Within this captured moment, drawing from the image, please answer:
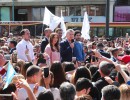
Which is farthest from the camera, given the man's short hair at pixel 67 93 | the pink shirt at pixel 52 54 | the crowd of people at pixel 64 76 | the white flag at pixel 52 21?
the white flag at pixel 52 21

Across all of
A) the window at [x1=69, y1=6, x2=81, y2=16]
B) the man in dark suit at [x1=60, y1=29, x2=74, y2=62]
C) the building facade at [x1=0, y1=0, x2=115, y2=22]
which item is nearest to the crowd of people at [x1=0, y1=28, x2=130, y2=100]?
the man in dark suit at [x1=60, y1=29, x2=74, y2=62]

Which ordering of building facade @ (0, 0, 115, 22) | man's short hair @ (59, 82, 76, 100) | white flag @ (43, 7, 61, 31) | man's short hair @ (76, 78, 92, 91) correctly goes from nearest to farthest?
man's short hair @ (59, 82, 76, 100) → man's short hair @ (76, 78, 92, 91) → white flag @ (43, 7, 61, 31) → building facade @ (0, 0, 115, 22)

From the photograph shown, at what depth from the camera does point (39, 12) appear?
2137 inches

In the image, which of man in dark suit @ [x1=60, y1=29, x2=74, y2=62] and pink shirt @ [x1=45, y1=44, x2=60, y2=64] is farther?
man in dark suit @ [x1=60, y1=29, x2=74, y2=62]

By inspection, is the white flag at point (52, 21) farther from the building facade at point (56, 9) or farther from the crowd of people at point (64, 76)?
the building facade at point (56, 9)

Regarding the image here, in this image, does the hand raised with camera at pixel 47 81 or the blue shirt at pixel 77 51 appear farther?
the blue shirt at pixel 77 51

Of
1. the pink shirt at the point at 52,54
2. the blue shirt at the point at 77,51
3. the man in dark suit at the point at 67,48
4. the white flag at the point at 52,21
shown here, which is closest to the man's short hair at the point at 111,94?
the pink shirt at the point at 52,54

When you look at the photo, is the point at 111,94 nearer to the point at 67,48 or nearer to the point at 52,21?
the point at 67,48

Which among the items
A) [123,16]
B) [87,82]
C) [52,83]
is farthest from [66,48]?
[123,16]

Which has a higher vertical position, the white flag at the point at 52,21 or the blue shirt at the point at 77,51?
the white flag at the point at 52,21

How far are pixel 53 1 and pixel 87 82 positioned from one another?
4794 cm

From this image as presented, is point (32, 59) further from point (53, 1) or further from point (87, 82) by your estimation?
point (53, 1)

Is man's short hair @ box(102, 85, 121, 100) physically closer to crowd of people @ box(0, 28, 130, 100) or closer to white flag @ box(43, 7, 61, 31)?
crowd of people @ box(0, 28, 130, 100)

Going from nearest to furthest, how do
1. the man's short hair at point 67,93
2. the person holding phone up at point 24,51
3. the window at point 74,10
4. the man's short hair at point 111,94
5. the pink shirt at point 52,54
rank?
the man's short hair at point 111,94 < the man's short hair at point 67,93 < the pink shirt at point 52,54 < the person holding phone up at point 24,51 < the window at point 74,10
